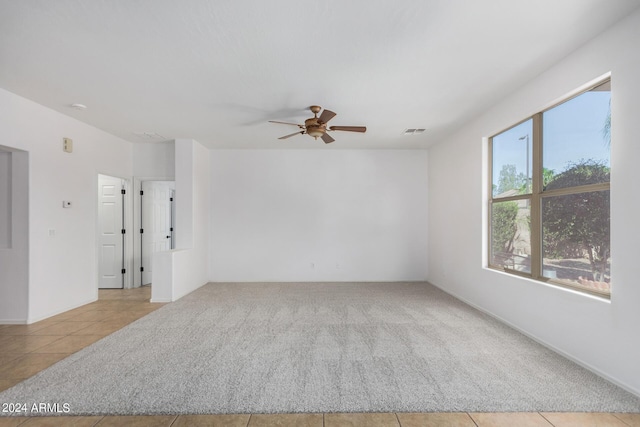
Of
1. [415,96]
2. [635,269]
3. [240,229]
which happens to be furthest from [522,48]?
[240,229]

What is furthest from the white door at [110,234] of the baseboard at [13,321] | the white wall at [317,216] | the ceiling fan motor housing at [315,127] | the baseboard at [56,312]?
the ceiling fan motor housing at [315,127]

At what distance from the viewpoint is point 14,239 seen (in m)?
3.69

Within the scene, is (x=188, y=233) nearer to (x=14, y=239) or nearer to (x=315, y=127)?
(x=14, y=239)

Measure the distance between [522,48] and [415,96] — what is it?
3.83ft

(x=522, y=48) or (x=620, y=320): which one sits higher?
(x=522, y=48)

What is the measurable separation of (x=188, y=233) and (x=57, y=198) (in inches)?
74.8

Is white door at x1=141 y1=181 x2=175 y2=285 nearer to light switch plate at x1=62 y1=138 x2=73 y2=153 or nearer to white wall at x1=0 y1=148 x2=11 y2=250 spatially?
light switch plate at x1=62 y1=138 x2=73 y2=153

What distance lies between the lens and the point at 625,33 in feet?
7.36

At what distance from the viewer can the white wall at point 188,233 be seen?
187 inches

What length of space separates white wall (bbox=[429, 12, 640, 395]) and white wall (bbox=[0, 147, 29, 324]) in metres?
5.89

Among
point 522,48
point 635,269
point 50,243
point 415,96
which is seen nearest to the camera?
point 635,269

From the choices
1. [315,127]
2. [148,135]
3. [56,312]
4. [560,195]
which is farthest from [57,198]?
[560,195]

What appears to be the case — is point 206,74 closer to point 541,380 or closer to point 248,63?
point 248,63

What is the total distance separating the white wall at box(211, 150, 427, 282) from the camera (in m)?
6.25
